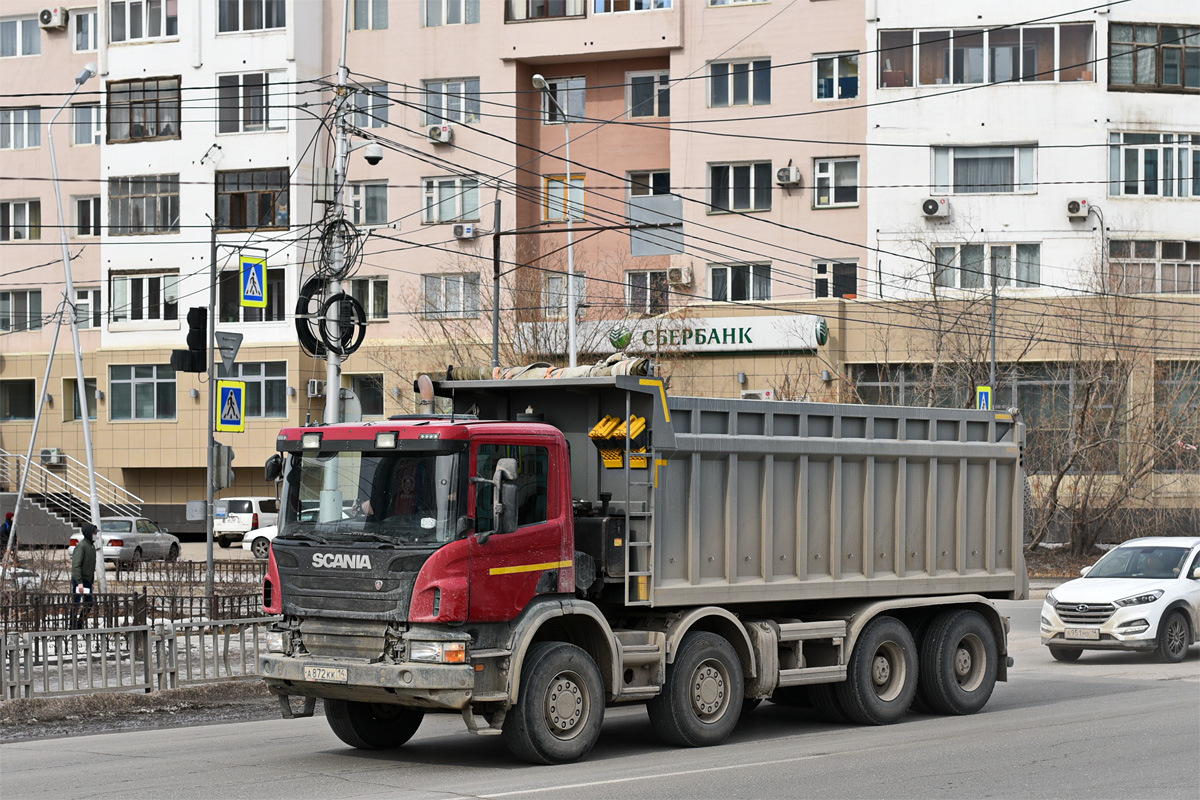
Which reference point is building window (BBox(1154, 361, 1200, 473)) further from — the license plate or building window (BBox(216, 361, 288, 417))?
the license plate

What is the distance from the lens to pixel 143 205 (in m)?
51.5

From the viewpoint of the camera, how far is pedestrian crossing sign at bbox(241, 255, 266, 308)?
23750 mm

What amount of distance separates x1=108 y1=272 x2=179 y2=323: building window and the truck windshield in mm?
41005

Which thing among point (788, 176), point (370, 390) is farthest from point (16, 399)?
point (788, 176)

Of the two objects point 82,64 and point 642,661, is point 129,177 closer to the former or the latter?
point 82,64

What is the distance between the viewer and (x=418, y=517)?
11.4 metres

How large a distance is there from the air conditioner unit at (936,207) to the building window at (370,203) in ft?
58.5

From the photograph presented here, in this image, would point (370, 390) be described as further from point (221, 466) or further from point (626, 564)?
point (626, 564)

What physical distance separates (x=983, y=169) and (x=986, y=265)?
292 centimetres

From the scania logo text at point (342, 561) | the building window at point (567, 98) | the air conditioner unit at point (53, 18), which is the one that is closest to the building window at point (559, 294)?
the building window at point (567, 98)

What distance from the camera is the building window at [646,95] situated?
48.6 meters

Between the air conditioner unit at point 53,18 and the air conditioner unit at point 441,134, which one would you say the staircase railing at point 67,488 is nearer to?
the air conditioner unit at point 53,18

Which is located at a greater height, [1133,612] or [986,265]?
[986,265]

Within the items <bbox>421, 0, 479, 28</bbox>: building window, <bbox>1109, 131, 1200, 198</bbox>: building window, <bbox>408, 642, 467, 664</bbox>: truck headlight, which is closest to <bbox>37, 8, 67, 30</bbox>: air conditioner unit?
<bbox>421, 0, 479, 28</bbox>: building window
